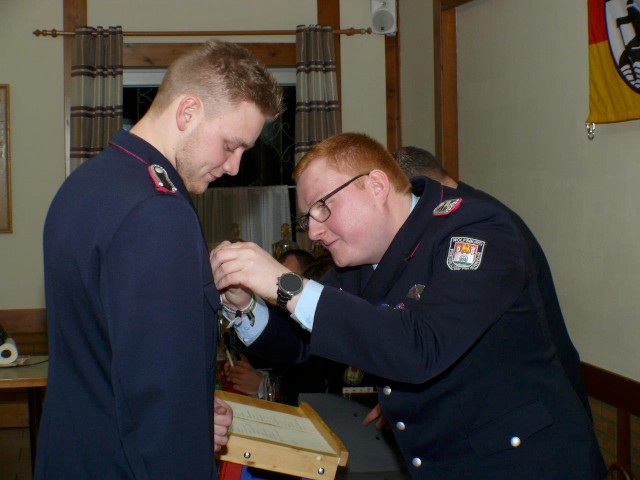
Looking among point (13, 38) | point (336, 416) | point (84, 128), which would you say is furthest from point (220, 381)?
point (13, 38)

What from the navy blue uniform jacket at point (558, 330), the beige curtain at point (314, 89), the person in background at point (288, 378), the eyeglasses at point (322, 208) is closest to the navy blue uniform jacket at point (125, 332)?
the eyeglasses at point (322, 208)

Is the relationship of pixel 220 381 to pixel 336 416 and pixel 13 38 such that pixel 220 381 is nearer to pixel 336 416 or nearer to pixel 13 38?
pixel 336 416

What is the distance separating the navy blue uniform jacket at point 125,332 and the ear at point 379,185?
0.55m

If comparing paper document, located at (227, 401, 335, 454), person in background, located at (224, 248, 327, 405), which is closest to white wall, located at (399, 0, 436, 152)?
person in background, located at (224, 248, 327, 405)

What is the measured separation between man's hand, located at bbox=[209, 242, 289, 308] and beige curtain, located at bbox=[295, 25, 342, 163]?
3915 millimetres

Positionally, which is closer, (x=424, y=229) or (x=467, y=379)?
(x=467, y=379)

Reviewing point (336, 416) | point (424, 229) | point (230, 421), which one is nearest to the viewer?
point (230, 421)

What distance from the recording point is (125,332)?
1142 mm

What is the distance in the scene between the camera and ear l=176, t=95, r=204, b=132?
4.46 feet

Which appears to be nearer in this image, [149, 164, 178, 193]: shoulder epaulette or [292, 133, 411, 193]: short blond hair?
[149, 164, 178, 193]: shoulder epaulette

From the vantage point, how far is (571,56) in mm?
3500

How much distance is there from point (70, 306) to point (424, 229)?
78 cm

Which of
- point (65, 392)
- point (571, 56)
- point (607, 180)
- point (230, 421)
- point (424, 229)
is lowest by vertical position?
point (230, 421)

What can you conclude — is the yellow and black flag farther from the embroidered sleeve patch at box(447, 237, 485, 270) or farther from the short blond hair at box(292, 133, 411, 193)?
the embroidered sleeve patch at box(447, 237, 485, 270)
